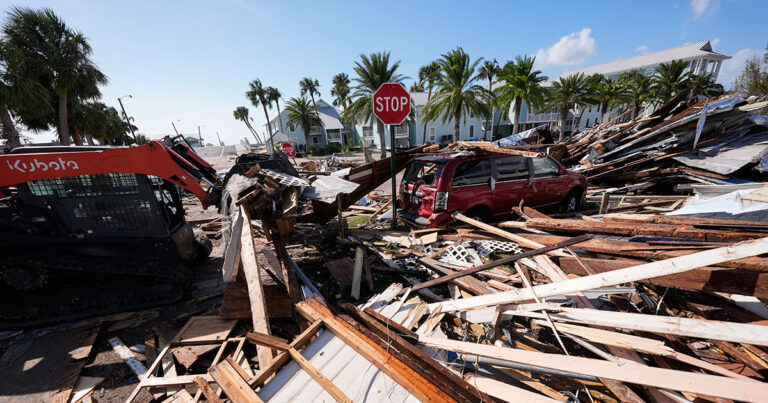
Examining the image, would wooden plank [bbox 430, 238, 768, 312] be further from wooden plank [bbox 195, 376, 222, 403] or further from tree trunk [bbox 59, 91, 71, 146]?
tree trunk [bbox 59, 91, 71, 146]

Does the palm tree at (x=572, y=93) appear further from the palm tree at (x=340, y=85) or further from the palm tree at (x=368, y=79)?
the palm tree at (x=340, y=85)

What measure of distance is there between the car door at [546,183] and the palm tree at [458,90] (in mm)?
15639

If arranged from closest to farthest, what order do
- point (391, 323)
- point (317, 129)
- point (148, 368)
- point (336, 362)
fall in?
point (336, 362)
point (391, 323)
point (148, 368)
point (317, 129)

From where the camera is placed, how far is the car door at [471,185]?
5.39m

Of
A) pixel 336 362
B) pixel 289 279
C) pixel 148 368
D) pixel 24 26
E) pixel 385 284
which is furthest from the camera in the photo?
pixel 24 26

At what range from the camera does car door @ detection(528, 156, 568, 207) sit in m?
6.34

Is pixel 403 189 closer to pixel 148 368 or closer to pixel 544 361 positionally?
pixel 544 361

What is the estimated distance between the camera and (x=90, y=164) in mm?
3916

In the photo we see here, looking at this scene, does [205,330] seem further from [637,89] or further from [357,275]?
[637,89]

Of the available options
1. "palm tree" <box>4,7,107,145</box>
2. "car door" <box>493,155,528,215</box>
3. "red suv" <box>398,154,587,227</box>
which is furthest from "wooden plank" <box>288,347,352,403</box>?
Answer: "palm tree" <box>4,7,107,145</box>

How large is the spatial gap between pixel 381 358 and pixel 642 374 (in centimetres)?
203

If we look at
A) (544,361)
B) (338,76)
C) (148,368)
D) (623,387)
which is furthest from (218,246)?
(338,76)

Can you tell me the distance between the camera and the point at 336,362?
2182 mm

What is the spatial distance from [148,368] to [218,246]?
4078mm
